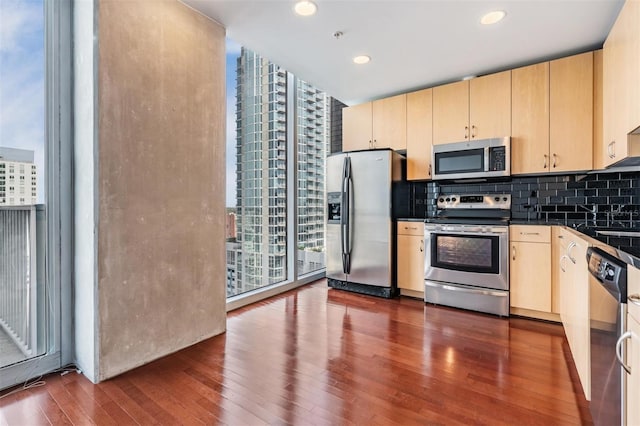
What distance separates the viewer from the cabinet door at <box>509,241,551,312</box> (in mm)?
2850

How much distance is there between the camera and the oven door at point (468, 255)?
3031 millimetres

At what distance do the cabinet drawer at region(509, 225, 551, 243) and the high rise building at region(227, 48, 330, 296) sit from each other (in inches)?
96.4

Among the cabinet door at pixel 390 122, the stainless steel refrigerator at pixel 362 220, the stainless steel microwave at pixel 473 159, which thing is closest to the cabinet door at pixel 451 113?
the stainless steel microwave at pixel 473 159

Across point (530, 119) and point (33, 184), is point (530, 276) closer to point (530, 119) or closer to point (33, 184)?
point (530, 119)

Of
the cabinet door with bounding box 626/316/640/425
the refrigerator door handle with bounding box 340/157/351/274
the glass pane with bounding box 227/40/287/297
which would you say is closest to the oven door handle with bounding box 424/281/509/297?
the refrigerator door handle with bounding box 340/157/351/274

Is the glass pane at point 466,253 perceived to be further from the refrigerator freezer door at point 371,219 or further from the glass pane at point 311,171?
the glass pane at point 311,171

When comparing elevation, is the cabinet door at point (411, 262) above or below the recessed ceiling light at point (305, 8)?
below

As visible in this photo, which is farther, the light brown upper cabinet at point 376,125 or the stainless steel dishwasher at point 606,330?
the light brown upper cabinet at point 376,125

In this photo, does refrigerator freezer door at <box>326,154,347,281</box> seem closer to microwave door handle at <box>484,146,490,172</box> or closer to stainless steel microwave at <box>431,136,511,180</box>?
stainless steel microwave at <box>431,136,511,180</box>

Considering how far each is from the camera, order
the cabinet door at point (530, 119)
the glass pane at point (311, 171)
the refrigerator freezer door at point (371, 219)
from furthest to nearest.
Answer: the glass pane at point (311, 171)
the refrigerator freezer door at point (371, 219)
the cabinet door at point (530, 119)

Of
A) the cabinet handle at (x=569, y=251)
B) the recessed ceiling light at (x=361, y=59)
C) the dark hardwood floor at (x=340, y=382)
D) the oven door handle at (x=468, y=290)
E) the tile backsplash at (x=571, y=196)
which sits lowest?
the dark hardwood floor at (x=340, y=382)

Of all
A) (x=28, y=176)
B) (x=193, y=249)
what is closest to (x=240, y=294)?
(x=193, y=249)

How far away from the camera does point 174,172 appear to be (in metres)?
2.29

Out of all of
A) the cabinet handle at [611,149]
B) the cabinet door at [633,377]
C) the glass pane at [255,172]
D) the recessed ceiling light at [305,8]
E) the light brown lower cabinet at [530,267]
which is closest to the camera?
the cabinet door at [633,377]
